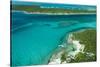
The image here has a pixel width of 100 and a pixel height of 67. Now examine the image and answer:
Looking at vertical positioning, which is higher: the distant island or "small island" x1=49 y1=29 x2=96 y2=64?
the distant island

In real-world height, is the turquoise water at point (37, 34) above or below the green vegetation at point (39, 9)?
below

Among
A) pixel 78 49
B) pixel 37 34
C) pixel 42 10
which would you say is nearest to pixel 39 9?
pixel 42 10

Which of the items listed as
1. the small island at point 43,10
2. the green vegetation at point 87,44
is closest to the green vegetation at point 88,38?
the green vegetation at point 87,44

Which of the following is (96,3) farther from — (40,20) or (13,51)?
(13,51)

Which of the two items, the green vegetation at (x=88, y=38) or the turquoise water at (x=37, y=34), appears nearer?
the turquoise water at (x=37, y=34)

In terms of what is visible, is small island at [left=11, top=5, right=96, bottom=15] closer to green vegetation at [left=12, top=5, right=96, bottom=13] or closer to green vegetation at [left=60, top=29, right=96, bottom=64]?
green vegetation at [left=12, top=5, right=96, bottom=13]

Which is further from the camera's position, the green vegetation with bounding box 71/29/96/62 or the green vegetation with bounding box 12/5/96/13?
Answer: the green vegetation with bounding box 71/29/96/62

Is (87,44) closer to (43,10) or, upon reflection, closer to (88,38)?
(88,38)

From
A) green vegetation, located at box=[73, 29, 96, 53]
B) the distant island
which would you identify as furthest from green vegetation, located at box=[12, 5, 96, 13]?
green vegetation, located at box=[73, 29, 96, 53]

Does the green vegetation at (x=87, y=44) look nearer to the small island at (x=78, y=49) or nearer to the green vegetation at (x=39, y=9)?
the small island at (x=78, y=49)
